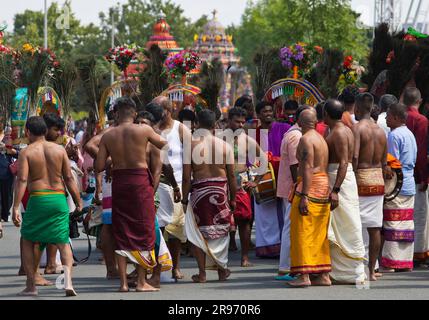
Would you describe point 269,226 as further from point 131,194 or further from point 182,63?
point 182,63

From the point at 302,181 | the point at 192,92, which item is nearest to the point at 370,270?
the point at 302,181

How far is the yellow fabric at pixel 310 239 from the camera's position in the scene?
1141 cm

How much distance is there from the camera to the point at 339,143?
11555mm

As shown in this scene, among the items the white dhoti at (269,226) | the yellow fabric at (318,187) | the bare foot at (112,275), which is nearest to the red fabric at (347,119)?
the yellow fabric at (318,187)

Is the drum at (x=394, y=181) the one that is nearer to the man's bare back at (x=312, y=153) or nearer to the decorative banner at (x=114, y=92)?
the man's bare back at (x=312, y=153)

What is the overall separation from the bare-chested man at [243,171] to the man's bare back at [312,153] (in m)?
2.16

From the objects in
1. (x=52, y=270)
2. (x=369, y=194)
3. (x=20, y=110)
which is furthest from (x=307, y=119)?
(x=20, y=110)

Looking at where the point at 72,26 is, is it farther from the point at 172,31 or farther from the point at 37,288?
the point at 37,288

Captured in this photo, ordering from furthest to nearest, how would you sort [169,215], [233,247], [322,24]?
[322,24], [233,247], [169,215]

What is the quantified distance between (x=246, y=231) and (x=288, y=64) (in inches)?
283

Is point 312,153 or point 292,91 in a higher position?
point 292,91

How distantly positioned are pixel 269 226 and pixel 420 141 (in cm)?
228

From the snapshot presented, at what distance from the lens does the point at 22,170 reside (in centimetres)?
1095

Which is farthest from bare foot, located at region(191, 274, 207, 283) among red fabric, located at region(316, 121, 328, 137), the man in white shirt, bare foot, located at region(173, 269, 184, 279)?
the man in white shirt
